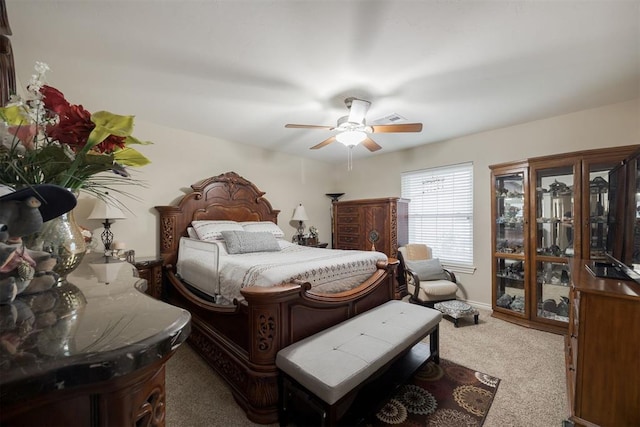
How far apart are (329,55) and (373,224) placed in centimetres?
281

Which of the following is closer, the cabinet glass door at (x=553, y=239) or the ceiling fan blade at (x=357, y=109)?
the ceiling fan blade at (x=357, y=109)

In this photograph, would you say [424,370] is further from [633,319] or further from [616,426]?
[633,319]

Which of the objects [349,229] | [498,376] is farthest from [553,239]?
[349,229]

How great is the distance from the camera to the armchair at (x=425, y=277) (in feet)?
10.8

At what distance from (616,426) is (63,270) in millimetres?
2702

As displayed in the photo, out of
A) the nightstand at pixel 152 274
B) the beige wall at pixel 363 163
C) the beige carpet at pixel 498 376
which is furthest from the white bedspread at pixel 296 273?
the beige wall at pixel 363 163

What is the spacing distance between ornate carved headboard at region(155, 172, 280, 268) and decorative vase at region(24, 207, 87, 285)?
2.33 meters

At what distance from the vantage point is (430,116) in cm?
294

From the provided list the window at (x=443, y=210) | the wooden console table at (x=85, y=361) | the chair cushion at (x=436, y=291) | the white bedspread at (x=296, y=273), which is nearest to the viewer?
the wooden console table at (x=85, y=361)

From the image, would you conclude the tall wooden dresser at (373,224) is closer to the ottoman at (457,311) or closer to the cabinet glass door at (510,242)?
the ottoman at (457,311)

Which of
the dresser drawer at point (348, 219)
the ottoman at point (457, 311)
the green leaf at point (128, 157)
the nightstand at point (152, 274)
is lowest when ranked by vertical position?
the ottoman at point (457, 311)

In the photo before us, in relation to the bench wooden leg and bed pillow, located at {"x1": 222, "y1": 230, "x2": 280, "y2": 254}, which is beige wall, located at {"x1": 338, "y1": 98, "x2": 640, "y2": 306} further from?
bed pillow, located at {"x1": 222, "y1": 230, "x2": 280, "y2": 254}

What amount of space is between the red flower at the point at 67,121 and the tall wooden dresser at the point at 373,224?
A: 366cm

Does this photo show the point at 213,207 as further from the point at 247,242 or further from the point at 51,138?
the point at 51,138
